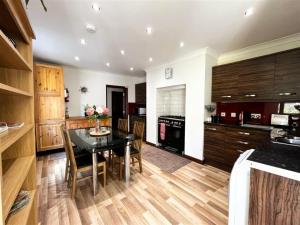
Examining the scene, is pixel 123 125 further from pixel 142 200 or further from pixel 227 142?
pixel 227 142

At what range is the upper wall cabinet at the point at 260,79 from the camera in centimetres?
216

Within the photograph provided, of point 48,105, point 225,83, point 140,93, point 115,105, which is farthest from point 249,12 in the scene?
point 115,105

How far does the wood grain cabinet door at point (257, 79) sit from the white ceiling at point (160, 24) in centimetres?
39

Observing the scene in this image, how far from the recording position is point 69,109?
4.40m

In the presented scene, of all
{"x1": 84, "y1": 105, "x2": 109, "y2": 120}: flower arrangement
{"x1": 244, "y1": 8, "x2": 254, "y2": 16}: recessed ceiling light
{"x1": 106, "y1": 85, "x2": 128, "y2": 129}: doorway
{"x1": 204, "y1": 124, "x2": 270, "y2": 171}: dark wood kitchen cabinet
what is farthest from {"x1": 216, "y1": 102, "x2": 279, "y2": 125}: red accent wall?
{"x1": 106, "y1": 85, "x2": 128, "y2": 129}: doorway

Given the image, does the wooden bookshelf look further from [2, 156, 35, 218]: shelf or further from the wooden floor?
the wooden floor

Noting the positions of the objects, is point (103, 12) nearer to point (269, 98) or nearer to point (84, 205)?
point (84, 205)

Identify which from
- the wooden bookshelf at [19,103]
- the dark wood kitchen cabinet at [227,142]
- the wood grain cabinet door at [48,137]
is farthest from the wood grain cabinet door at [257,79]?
the wood grain cabinet door at [48,137]

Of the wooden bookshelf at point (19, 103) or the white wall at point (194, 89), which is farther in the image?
the white wall at point (194, 89)

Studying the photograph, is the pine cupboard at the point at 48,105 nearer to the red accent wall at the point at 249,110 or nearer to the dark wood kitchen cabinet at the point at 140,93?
the dark wood kitchen cabinet at the point at 140,93

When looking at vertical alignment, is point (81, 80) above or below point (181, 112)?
above

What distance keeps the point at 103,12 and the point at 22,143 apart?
65.5 inches

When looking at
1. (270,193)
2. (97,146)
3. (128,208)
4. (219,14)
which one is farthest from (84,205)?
(219,14)

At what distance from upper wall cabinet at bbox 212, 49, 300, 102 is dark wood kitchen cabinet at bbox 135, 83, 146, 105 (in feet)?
8.82
